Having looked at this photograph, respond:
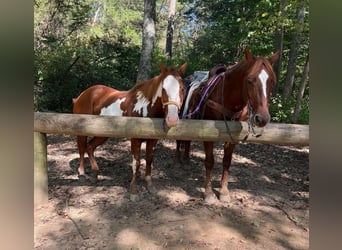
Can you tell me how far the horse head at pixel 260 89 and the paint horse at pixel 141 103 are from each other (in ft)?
2.87

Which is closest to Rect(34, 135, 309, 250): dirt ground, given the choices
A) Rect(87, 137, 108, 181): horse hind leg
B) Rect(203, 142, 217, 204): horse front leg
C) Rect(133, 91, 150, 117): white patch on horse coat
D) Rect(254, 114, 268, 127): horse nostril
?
Rect(203, 142, 217, 204): horse front leg

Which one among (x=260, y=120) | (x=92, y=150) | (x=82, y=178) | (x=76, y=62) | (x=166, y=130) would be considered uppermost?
(x=76, y=62)

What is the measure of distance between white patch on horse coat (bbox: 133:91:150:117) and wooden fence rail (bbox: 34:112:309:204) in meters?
0.76

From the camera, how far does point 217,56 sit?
13.6m

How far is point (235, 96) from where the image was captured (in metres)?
3.91

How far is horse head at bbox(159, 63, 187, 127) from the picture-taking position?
3.56 meters

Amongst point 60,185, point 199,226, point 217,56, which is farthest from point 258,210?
point 217,56

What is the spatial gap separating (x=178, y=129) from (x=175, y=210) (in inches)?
47.3

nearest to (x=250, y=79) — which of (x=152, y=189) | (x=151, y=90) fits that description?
(x=151, y=90)

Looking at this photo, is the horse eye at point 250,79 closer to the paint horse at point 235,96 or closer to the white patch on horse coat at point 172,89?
the paint horse at point 235,96

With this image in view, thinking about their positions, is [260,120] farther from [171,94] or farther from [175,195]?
[175,195]

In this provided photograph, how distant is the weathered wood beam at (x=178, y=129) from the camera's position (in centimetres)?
346
